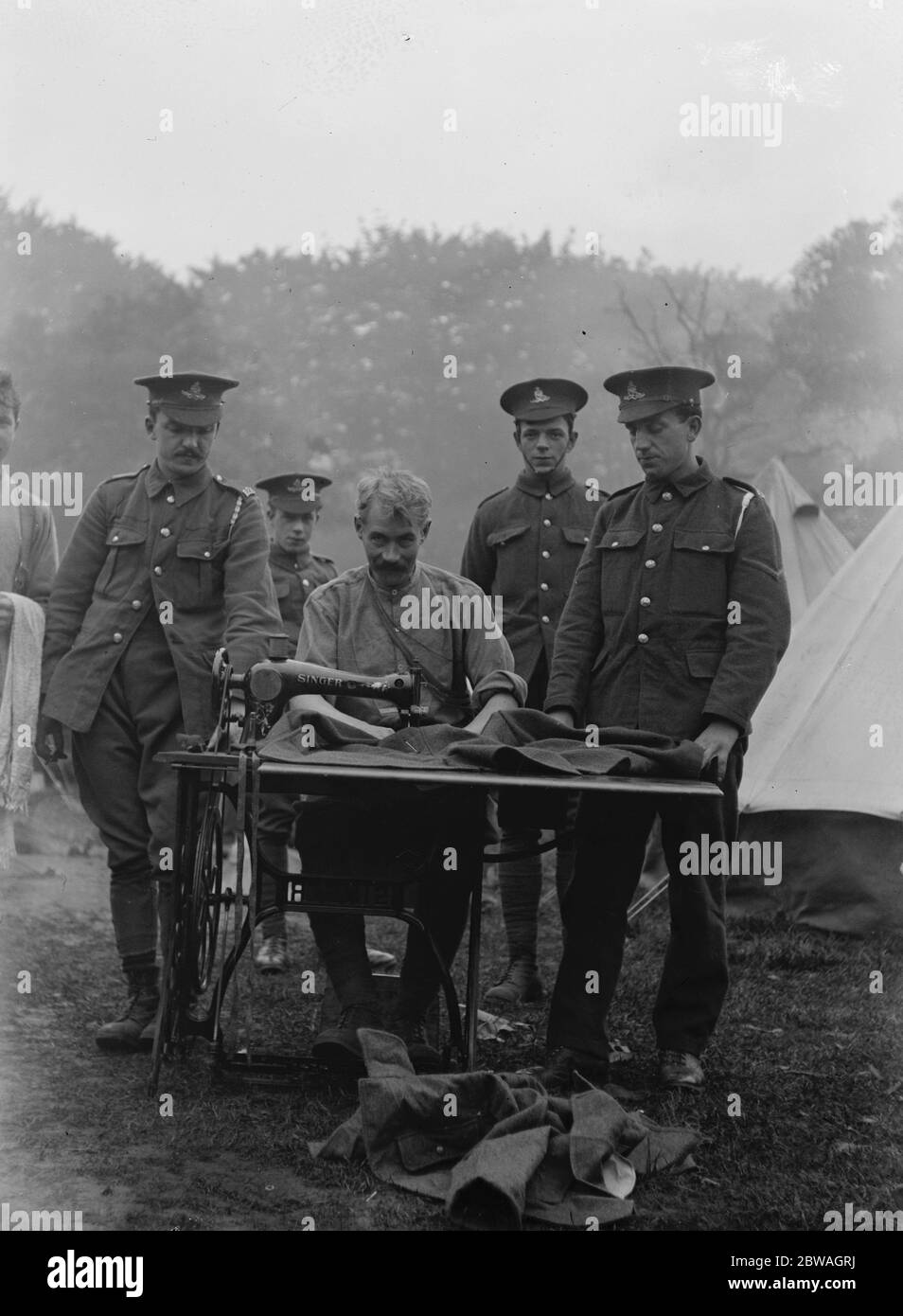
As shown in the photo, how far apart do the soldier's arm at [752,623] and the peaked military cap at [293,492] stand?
298 cm

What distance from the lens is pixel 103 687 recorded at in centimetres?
476

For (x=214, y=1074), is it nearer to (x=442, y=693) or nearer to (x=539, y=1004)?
(x=442, y=693)

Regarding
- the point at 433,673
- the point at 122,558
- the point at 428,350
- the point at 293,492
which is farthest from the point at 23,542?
the point at 428,350

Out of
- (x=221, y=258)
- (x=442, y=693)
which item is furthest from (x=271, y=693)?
(x=221, y=258)

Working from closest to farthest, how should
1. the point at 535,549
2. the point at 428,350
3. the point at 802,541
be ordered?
the point at 535,549 < the point at 802,541 < the point at 428,350

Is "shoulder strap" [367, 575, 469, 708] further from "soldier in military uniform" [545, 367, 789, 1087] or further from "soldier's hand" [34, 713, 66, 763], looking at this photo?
"soldier's hand" [34, 713, 66, 763]

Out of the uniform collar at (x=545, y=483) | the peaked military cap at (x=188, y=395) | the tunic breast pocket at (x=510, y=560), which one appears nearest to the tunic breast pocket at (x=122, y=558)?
the peaked military cap at (x=188, y=395)

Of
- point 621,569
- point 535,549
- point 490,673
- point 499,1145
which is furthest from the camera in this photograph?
point 535,549

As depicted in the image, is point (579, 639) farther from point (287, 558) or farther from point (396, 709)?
point (287, 558)

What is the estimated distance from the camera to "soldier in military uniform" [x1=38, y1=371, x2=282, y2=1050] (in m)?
4.74

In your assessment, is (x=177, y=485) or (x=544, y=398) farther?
(x=544, y=398)

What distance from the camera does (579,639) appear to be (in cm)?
463

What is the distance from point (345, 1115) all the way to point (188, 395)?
2.30 m

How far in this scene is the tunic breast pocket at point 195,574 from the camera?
15.9 ft
